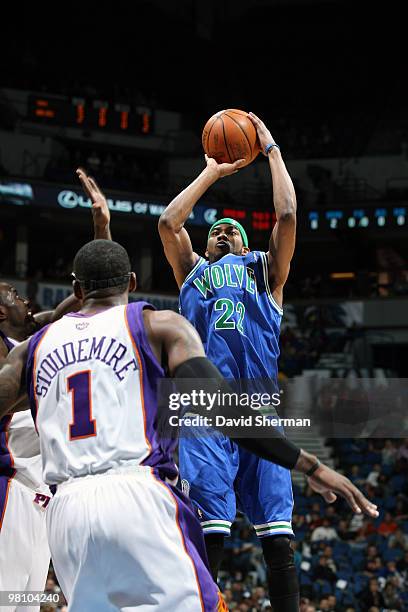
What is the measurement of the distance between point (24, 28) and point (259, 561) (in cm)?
1912

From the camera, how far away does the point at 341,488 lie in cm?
290

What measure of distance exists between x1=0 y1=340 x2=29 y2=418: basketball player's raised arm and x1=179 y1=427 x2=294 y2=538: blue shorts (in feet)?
5.18

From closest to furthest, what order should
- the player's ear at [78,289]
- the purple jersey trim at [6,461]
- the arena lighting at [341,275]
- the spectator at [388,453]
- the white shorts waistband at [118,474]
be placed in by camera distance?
the white shorts waistband at [118,474] → the player's ear at [78,289] → the purple jersey trim at [6,461] → the spectator at [388,453] → the arena lighting at [341,275]

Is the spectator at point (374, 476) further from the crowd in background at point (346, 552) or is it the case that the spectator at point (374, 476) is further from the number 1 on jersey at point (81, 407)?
the number 1 on jersey at point (81, 407)

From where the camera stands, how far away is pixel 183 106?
89.4 ft

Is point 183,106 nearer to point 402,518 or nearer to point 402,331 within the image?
point 402,331

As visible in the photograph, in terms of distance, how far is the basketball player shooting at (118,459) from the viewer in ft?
9.51

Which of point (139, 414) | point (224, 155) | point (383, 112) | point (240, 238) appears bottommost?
point (139, 414)

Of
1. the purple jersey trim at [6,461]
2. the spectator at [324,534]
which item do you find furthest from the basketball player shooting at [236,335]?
the spectator at [324,534]

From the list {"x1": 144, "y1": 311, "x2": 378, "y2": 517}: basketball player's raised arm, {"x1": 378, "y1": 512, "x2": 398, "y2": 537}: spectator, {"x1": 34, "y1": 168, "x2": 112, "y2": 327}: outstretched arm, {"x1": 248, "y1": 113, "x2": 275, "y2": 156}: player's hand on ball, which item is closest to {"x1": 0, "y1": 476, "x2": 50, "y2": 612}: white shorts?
{"x1": 34, "y1": 168, "x2": 112, "y2": 327}: outstretched arm

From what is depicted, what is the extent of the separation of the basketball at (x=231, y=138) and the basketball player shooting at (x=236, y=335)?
78mm

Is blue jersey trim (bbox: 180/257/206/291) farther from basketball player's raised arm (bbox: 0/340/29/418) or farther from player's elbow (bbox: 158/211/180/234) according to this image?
basketball player's raised arm (bbox: 0/340/29/418)

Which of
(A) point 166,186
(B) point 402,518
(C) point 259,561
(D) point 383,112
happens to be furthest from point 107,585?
(D) point 383,112

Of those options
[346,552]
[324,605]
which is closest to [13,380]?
[324,605]
